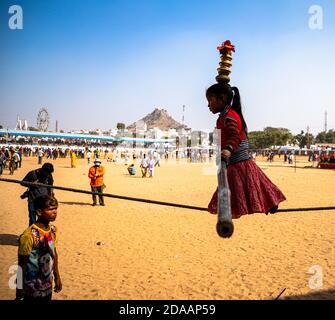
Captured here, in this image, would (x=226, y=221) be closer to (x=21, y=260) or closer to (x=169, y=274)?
(x=21, y=260)

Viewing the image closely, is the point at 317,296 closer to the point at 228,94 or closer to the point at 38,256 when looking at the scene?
the point at 228,94

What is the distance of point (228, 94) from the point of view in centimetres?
255

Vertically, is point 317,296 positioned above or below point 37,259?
below

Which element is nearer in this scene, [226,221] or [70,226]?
[226,221]

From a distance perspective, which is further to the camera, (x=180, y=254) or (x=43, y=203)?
(x=180, y=254)

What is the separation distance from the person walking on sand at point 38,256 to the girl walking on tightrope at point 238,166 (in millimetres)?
1794

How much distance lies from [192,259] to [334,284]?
2705mm

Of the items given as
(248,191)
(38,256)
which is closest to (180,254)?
(38,256)

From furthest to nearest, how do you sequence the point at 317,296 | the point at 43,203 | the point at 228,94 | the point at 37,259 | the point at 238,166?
the point at 317,296 < the point at 43,203 < the point at 37,259 < the point at 238,166 < the point at 228,94

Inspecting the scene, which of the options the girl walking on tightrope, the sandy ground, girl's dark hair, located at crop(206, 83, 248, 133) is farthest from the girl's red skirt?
the sandy ground

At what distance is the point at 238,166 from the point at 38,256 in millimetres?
2215

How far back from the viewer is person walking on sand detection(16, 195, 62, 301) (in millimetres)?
3164
